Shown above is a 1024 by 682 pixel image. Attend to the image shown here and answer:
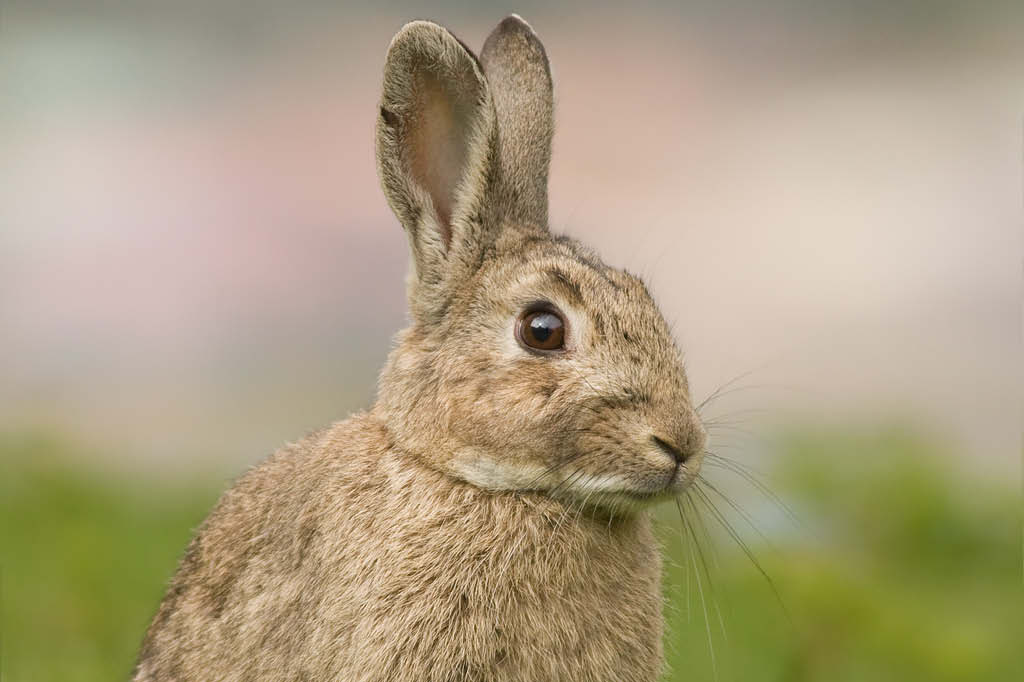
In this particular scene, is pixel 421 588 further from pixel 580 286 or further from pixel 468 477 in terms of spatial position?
pixel 580 286

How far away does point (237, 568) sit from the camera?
14.9 feet

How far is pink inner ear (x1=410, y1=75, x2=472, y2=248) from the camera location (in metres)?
4.52

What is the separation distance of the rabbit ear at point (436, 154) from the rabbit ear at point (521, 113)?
0.14 m

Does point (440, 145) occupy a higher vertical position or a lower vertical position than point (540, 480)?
higher

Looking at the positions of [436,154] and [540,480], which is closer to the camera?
Answer: [540,480]

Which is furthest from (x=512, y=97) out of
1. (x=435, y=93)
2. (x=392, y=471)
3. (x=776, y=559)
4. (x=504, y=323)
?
(x=776, y=559)

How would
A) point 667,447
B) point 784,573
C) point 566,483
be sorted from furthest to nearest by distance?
1. point 784,573
2. point 566,483
3. point 667,447

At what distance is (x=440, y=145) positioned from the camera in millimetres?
4570

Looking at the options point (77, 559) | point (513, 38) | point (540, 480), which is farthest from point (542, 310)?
point (77, 559)

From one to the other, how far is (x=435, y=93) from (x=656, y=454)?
1.41 meters

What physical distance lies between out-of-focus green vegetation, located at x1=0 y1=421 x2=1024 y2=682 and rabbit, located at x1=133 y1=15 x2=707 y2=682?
0.70 m

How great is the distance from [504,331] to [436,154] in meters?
0.70

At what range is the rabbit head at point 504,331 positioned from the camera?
4.02 m

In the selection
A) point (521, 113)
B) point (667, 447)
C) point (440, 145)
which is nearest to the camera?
point (667, 447)
